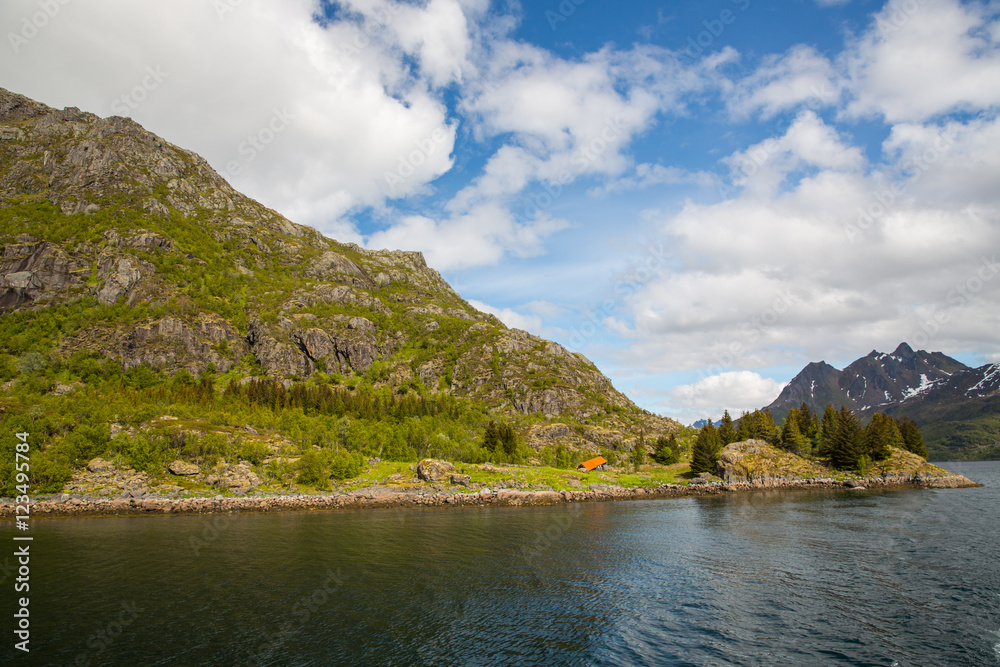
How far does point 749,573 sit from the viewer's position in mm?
38094

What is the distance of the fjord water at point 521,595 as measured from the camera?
23766 mm

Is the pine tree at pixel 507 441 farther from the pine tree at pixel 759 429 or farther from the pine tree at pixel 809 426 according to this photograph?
the pine tree at pixel 809 426

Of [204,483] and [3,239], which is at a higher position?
[3,239]

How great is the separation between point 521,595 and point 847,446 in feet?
450

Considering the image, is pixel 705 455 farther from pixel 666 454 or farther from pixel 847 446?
pixel 847 446

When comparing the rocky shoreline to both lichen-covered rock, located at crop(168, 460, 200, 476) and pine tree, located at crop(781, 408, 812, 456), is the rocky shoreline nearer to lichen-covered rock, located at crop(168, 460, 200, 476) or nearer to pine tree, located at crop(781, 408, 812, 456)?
lichen-covered rock, located at crop(168, 460, 200, 476)

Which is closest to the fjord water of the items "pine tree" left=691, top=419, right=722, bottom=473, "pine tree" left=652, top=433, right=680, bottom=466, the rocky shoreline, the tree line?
the rocky shoreline

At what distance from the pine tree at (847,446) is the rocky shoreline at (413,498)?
8.67 m

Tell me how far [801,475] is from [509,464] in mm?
83764

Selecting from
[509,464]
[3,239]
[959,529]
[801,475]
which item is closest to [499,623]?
[959,529]

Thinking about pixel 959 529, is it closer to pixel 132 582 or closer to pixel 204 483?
pixel 132 582

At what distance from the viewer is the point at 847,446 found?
127938mm

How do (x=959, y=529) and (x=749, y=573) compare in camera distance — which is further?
(x=959, y=529)

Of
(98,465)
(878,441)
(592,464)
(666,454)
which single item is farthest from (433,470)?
(878,441)
